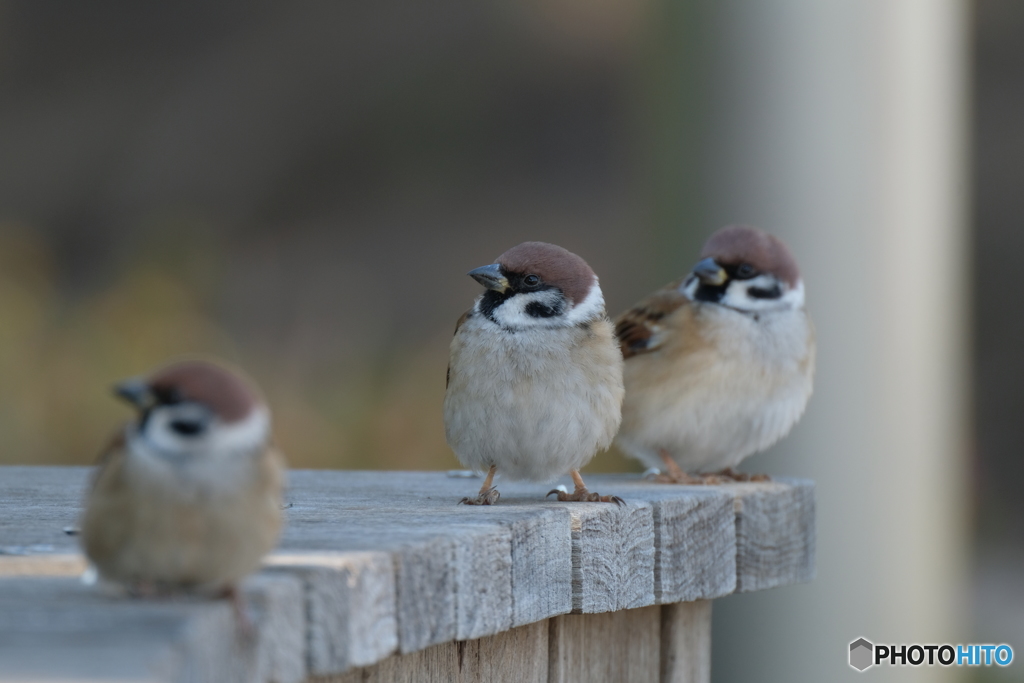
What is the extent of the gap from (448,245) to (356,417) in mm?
2942

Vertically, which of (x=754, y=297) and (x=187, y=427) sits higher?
(x=187, y=427)

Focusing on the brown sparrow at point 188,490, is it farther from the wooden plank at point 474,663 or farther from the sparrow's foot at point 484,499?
the sparrow's foot at point 484,499

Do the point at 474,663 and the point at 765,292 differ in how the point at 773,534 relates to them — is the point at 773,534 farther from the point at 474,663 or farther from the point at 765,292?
the point at 474,663

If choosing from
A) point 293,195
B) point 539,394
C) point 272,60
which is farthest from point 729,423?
point 272,60

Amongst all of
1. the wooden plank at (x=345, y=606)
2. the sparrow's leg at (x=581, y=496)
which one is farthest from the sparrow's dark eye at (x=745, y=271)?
the wooden plank at (x=345, y=606)

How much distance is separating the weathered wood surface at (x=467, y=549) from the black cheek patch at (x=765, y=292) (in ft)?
1.91

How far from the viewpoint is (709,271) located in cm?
384

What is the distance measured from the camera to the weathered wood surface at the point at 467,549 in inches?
69.7

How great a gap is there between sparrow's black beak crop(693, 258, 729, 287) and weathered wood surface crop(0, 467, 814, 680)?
613mm

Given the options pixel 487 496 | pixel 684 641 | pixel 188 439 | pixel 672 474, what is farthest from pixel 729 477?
pixel 188 439

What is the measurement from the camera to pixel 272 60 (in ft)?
31.9

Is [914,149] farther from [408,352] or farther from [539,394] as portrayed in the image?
[408,352]

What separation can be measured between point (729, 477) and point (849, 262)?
95 cm

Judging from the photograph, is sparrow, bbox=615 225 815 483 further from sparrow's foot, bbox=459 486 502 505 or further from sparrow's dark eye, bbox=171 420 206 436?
sparrow's dark eye, bbox=171 420 206 436
